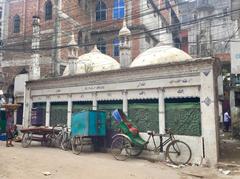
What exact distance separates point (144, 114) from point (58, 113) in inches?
235

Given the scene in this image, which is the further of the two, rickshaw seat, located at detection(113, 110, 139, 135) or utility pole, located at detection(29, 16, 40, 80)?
utility pole, located at detection(29, 16, 40, 80)

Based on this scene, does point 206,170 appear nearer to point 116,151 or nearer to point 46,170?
point 116,151

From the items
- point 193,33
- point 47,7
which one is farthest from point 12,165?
point 193,33

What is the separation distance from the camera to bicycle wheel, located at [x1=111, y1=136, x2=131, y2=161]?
10049 millimetres

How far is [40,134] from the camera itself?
1366cm

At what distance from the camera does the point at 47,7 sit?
23.6 m

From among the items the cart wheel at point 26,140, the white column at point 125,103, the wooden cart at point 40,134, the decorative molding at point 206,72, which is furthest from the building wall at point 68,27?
the decorative molding at point 206,72

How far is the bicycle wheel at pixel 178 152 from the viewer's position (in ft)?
31.5

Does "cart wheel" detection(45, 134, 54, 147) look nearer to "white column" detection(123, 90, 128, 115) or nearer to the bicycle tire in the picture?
the bicycle tire

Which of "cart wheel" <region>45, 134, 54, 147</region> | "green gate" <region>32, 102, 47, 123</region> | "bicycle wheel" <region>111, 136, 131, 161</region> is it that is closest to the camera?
"bicycle wheel" <region>111, 136, 131, 161</region>

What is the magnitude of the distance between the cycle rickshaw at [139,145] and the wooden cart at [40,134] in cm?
421

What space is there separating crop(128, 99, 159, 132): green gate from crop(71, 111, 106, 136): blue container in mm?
1340

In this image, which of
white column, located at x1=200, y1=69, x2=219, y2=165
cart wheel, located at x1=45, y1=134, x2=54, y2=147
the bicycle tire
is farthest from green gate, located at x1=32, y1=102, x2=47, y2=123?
white column, located at x1=200, y1=69, x2=219, y2=165

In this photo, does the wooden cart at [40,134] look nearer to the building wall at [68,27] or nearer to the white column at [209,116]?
the white column at [209,116]
